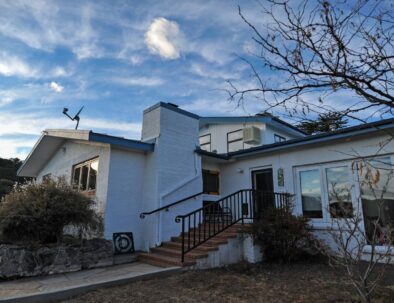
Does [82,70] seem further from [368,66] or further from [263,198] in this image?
[368,66]

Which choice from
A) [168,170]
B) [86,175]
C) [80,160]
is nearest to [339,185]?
[168,170]

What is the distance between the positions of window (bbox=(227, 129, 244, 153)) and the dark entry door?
3.49 m

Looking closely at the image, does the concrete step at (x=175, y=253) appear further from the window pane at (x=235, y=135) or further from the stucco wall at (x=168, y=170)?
the window pane at (x=235, y=135)

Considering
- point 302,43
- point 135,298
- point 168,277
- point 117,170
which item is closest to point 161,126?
point 117,170

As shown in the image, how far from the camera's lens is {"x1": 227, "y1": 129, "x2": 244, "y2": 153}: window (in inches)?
517

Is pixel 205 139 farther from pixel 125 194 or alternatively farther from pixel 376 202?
pixel 376 202

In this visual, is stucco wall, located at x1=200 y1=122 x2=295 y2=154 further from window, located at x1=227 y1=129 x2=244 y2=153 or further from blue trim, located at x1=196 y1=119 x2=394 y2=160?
blue trim, located at x1=196 y1=119 x2=394 y2=160

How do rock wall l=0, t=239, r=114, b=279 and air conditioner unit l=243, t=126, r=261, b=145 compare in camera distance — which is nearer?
rock wall l=0, t=239, r=114, b=279

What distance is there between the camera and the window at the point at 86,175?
9.02 m

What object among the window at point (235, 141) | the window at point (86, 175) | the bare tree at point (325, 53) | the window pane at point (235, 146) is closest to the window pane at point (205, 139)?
the window at point (235, 141)

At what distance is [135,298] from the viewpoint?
4.48 meters

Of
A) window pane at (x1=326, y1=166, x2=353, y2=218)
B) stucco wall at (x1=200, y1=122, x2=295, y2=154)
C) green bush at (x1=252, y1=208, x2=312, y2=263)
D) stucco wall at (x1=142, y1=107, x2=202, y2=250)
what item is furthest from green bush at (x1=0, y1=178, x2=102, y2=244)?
stucco wall at (x1=200, y1=122, x2=295, y2=154)

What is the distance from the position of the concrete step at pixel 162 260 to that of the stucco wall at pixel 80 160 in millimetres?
1774

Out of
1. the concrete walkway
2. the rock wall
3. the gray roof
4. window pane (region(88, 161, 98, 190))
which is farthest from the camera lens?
window pane (region(88, 161, 98, 190))
